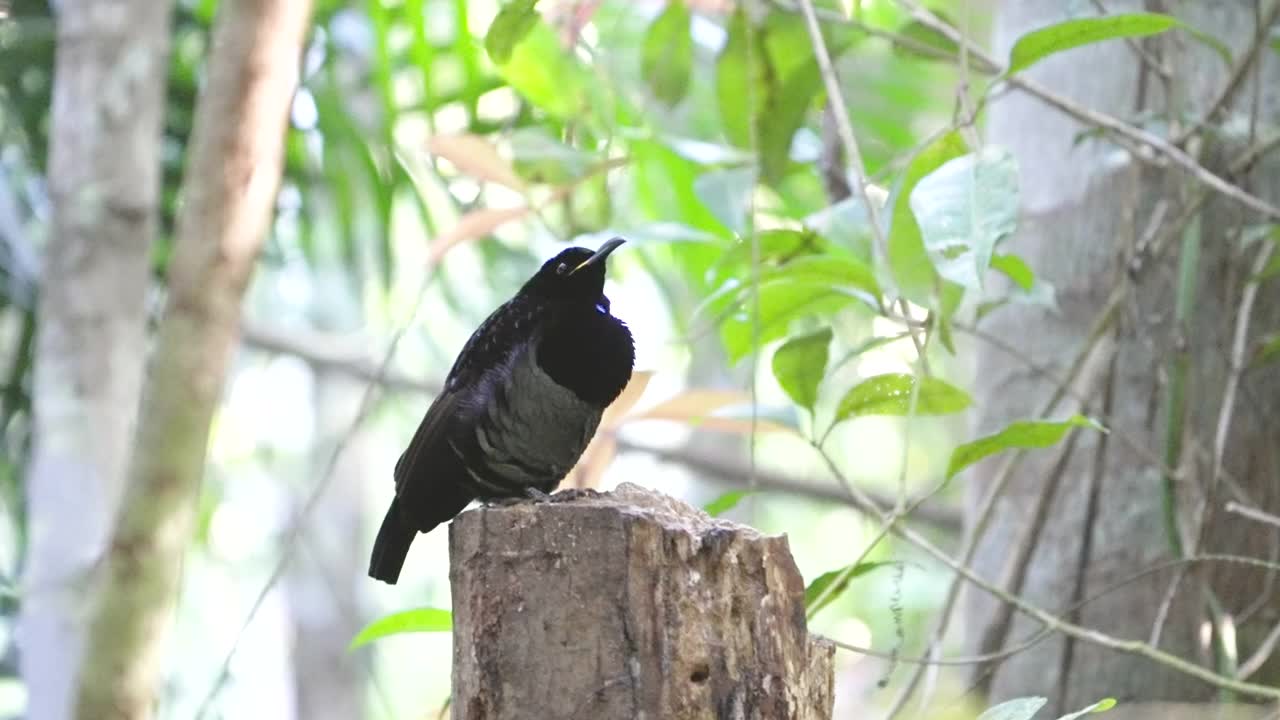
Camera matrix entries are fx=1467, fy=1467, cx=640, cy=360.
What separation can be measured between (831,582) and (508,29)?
1.06 m

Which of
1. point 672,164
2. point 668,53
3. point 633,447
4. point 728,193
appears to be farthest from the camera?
point 633,447

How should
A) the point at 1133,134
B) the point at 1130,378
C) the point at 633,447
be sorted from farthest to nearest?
the point at 633,447
the point at 1130,378
the point at 1133,134

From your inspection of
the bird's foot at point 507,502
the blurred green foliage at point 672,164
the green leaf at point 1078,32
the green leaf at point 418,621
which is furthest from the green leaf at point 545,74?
the green leaf at point 418,621

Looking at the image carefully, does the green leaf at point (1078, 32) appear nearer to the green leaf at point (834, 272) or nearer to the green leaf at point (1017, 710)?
the green leaf at point (834, 272)

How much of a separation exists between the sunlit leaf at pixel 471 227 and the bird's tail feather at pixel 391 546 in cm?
54

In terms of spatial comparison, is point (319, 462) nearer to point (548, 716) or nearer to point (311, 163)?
point (311, 163)

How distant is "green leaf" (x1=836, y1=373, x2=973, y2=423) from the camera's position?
2.05 meters

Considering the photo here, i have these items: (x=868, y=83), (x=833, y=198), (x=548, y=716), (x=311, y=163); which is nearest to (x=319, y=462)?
(x=311, y=163)

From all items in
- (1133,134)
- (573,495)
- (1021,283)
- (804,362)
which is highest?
(1133,134)

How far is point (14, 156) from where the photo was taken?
3.46m

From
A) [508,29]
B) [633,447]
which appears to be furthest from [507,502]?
[633,447]

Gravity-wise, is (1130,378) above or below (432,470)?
above

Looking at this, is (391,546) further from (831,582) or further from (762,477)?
A: (762,477)

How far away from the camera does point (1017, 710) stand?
1548 millimetres
